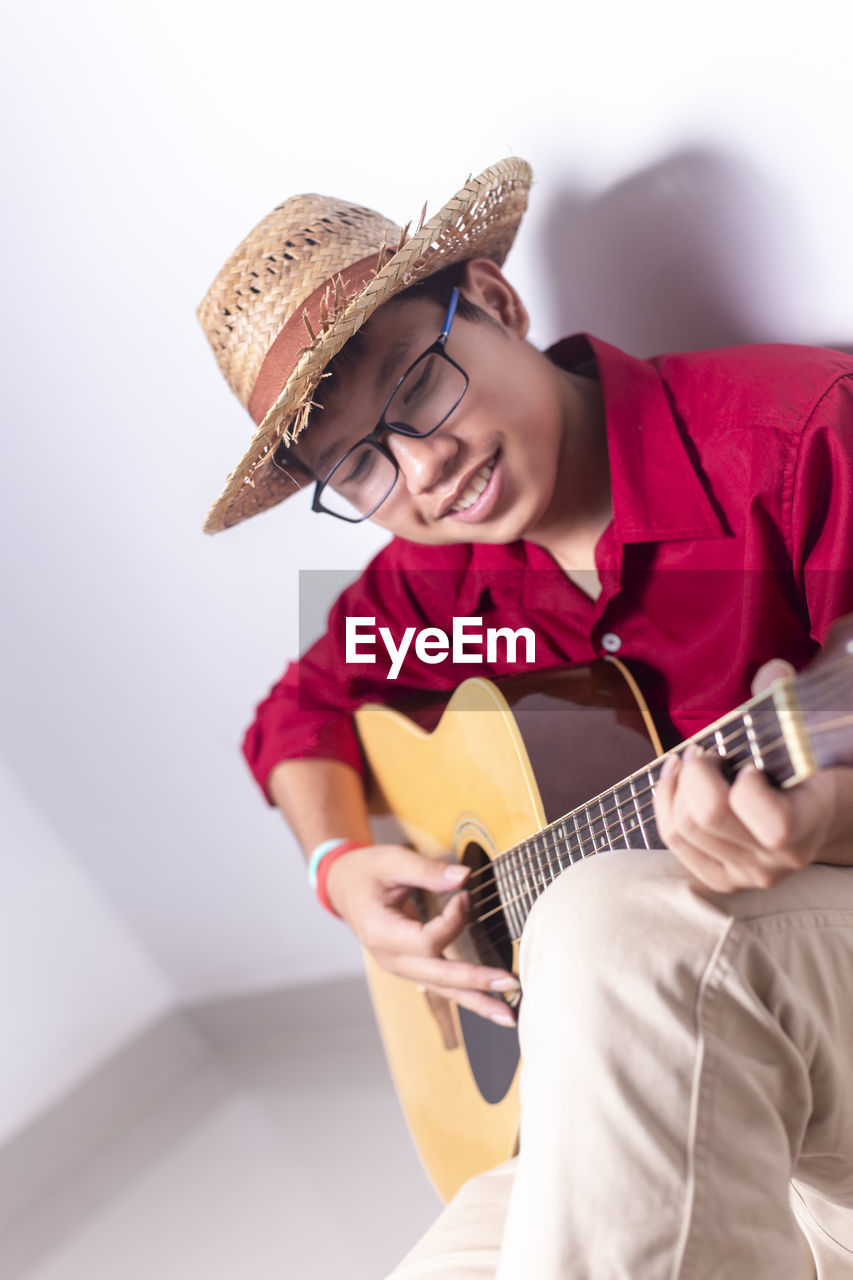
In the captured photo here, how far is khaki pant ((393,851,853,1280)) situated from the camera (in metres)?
0.50

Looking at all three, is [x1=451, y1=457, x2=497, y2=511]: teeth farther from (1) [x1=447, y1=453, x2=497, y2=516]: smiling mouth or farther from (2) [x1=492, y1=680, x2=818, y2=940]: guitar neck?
(2) [x1=492, y1=680, x2=818, y2=940]: guitar neck

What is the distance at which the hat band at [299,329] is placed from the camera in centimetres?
85

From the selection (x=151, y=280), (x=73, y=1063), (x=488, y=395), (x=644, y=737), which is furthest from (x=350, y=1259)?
(x=151, y=280)

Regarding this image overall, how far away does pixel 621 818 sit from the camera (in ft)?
2.28

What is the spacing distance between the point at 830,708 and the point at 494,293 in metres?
0.63

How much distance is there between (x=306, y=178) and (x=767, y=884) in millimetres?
942

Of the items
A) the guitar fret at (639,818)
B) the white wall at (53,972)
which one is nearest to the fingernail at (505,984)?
the guitar fret at (639,818)

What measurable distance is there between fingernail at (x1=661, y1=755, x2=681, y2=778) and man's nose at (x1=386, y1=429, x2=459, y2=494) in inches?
14.8

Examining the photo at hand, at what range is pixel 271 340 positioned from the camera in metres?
0.89

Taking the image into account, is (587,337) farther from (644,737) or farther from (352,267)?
(644,737)

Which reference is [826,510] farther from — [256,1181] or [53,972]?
[53,972]

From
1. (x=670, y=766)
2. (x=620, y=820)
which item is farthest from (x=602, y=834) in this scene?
(x=670, y=766)
